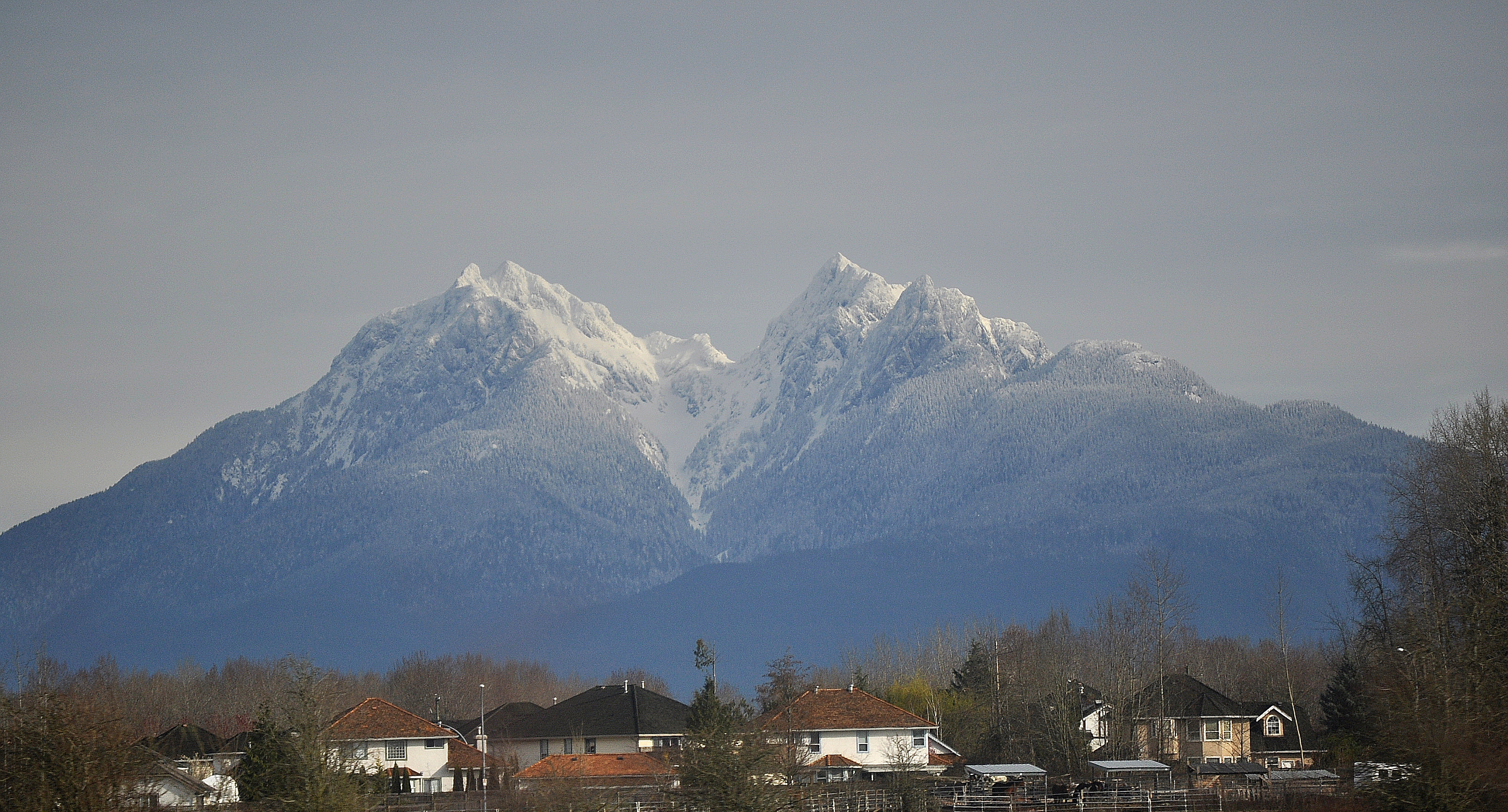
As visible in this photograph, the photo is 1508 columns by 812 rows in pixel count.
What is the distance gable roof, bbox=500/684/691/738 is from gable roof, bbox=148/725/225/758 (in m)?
16.1

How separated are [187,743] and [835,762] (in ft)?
119

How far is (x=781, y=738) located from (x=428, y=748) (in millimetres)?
22976

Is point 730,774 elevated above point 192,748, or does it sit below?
above

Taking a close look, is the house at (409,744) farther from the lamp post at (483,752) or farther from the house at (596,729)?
the house at (596,729)

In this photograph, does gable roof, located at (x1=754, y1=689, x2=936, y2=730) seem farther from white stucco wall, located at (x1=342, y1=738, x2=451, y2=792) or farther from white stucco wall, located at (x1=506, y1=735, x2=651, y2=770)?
white stucco wall, located at (x1=342, y1=738, x2=451, y2=792)

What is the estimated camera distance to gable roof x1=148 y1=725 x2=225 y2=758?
8181 centimetres

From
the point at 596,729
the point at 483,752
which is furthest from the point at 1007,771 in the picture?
the point at 483,752

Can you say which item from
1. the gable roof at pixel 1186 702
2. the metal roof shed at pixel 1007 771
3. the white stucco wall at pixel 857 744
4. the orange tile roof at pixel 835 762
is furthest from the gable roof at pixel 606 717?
the gable roof at pixel 1186 702

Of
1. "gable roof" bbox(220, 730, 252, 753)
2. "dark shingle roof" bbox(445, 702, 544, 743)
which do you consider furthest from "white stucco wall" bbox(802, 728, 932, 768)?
"gable roof" bbox(220, 730, 252, 753)

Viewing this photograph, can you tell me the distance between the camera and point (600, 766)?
80.8 m

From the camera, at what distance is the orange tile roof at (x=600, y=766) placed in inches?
2975

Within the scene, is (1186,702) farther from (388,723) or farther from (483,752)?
(388,723)

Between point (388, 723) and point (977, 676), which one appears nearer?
point (388, 723)

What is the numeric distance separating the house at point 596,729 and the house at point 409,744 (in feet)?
14.7
